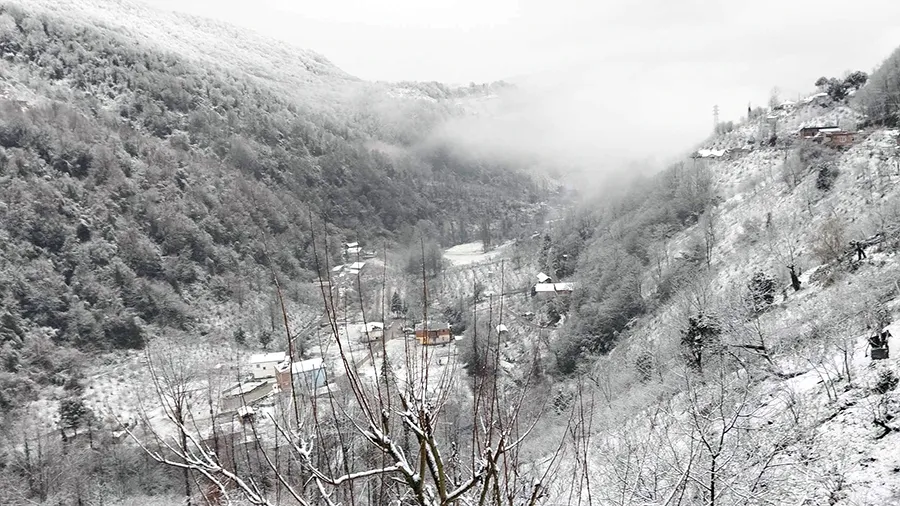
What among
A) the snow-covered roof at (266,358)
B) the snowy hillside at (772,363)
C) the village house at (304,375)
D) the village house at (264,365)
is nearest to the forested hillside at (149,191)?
the village house at (304,375)

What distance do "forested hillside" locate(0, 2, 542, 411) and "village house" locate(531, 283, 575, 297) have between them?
17989mm

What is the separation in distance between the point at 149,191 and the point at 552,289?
142 feet

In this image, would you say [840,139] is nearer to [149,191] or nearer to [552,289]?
[552,289]

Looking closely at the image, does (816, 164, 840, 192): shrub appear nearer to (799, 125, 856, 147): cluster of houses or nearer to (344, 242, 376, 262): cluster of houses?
(799, 125, 856, 147): cluster of houses

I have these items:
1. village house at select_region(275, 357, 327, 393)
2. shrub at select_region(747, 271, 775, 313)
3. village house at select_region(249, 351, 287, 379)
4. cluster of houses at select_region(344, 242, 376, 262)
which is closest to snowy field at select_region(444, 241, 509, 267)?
village house at select_region(249, 351, 287, 379)

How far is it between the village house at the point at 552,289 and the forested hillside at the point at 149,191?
1799cm

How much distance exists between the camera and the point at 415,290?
127 feet

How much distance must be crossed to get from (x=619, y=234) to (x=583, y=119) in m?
143

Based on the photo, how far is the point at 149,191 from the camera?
52.7m

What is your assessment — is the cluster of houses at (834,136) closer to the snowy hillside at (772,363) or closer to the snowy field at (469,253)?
the snowy hillside at (772,363)

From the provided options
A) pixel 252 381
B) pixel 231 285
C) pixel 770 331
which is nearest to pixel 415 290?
pixel 252 381

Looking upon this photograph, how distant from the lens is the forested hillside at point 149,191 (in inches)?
1464

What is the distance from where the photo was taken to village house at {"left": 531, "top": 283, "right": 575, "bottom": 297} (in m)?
38.1

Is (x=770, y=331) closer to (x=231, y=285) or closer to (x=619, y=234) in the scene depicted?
(x=619, y=234)
